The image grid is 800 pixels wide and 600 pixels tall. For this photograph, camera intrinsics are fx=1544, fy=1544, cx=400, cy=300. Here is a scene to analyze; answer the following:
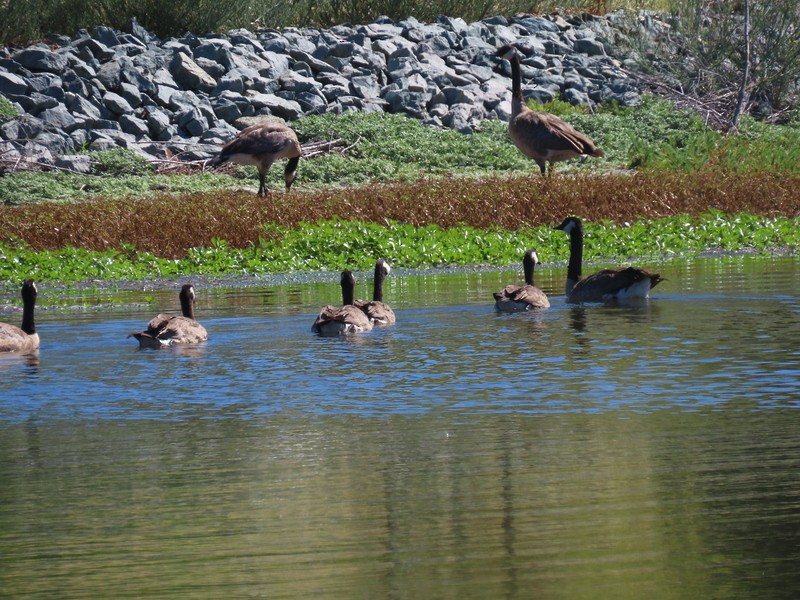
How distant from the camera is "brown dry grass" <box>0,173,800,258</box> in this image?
23.2 metres

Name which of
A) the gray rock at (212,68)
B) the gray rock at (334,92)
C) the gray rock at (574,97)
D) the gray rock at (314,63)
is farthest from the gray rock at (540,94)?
the gray rock at (212,68)

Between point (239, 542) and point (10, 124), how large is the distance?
27157 mm

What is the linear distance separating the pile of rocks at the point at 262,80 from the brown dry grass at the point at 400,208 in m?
7.22

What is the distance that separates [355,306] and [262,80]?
23.1 m

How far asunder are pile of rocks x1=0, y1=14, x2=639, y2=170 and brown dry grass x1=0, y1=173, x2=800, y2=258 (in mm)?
7223

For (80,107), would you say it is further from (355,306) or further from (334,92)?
(355,306)

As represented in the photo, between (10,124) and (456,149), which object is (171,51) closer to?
(10,124)

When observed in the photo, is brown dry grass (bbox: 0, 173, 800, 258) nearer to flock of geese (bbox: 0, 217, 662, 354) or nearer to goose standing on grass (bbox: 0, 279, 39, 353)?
flock of geese (bbox: 0, 217, 662, 354)

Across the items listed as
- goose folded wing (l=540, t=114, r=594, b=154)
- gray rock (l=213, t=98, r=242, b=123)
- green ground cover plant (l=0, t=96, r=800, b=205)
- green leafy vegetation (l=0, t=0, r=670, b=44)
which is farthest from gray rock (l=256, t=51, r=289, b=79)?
goose folded wing (l=540, t=114, r=594, b=154)

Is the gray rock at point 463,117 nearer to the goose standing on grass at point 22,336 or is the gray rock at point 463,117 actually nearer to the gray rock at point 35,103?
the gray rock at point 35,103

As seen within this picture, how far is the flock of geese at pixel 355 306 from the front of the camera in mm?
14266

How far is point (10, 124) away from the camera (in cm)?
3284

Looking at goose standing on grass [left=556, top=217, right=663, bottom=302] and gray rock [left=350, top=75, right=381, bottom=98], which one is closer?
goose standing on grass [left=556, top=217, right=663, bottom=302]

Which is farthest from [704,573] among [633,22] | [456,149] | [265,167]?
[633,22]
